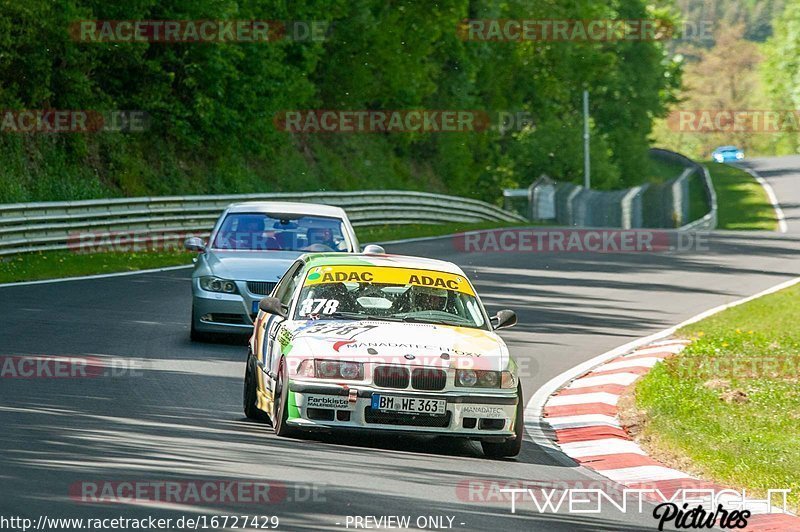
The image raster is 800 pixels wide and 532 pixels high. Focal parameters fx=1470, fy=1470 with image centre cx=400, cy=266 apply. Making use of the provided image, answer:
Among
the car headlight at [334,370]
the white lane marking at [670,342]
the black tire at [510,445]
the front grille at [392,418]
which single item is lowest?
the white lane marking at [670,342]

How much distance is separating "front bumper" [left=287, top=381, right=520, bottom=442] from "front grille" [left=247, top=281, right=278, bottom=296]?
19.4 ft

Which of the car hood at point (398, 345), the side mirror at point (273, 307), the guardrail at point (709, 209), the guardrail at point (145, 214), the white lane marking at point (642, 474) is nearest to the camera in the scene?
the white lane marking at point (642, 474)

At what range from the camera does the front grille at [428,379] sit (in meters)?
10.3

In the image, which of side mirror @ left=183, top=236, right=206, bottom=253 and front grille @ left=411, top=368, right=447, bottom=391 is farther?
side mirror @ left=183, top=236, right=206, bottom=253

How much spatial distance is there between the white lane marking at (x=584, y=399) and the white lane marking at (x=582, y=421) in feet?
2.29

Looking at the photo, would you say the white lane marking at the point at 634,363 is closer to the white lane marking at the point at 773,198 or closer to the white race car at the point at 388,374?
the white race car at the point at 388,374

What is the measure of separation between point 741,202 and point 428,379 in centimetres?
6229

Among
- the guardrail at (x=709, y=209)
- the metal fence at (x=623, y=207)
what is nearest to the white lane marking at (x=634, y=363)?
the guardrail at (x=709, y=209)

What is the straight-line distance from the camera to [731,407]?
1303 centimetres

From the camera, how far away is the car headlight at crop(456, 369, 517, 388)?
34.1 feet

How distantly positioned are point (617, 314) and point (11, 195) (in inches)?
600

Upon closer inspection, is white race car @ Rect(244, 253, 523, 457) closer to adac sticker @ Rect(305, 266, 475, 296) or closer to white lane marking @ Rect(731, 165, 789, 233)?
adac sticker @ Rect(305, 266, 475, 296)

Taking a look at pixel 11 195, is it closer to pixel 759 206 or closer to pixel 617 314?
pixel 617 314

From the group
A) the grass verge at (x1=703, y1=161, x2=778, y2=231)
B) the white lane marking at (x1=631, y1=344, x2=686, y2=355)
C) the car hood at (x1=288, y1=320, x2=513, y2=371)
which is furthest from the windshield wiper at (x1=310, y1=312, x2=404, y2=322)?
the grass verge at (x1=703, y1=161, x2=778, y2=231)
